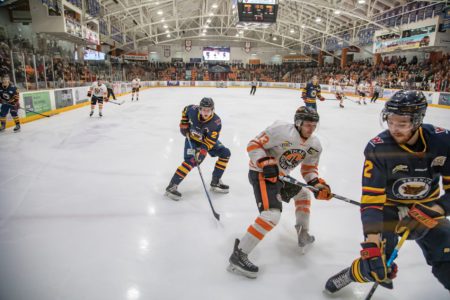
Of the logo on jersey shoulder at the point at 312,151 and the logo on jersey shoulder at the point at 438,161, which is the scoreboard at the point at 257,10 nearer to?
the logo on jersey shoulder at the point at 312,151

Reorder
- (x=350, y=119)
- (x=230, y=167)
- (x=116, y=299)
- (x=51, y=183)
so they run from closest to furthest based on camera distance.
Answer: (x=116, y=299) < (x=51, y=183) < (x=230, y=167) < (x=350, y=119)

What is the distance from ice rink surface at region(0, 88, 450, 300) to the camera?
6.19 ft

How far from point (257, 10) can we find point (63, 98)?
28.3ft

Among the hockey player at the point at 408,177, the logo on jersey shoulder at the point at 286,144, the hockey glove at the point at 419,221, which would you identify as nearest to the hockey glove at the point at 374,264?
the hockey player at the point at 408,177

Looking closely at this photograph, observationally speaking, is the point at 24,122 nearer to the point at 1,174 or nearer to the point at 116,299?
the point at 1,174

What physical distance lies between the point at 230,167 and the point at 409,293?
291cm

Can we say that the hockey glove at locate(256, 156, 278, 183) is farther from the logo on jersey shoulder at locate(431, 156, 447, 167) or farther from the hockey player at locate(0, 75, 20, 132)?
the hockey player at locate(0, 75, 20, 132)

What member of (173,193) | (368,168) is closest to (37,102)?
(173,193)

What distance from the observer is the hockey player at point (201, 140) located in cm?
323

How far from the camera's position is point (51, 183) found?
12.0 ft

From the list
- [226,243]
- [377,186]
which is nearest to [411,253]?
[377,186]

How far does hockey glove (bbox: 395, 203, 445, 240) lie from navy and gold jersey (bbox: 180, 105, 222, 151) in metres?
2.08

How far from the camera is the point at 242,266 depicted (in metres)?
1.98

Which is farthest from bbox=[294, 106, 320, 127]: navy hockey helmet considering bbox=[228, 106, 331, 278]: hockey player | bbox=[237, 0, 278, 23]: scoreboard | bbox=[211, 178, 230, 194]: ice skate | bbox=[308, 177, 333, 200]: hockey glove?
bbox=[237, 0, 278, 23]: scoreboard
